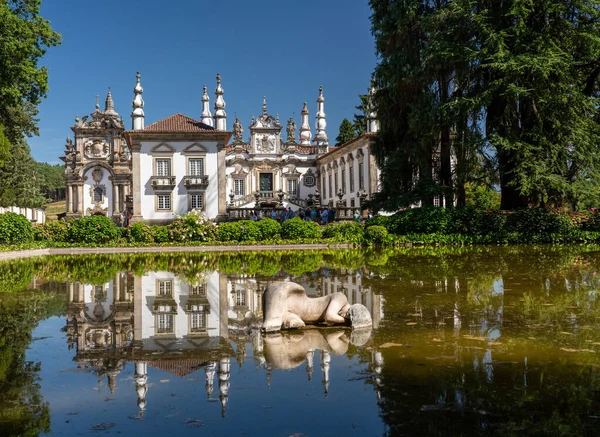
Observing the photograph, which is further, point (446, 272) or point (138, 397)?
point (446, 272)

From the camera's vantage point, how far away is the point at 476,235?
21.1 m

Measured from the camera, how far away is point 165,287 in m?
9.61

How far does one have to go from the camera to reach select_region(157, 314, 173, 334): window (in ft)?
19.2

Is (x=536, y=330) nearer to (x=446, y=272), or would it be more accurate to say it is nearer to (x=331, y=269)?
(x=446, y=272)

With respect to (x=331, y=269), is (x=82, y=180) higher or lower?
higher

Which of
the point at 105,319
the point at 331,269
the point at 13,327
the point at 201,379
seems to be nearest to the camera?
the point at 201,379

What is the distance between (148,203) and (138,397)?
2981 cm

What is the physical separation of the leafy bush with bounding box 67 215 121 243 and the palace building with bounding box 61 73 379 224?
9.28 m

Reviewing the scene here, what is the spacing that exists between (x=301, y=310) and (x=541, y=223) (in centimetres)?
1725

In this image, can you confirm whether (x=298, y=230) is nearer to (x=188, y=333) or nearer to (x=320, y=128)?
(x=188, y=333)

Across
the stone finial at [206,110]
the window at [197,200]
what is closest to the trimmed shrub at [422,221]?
the window at [197,200]

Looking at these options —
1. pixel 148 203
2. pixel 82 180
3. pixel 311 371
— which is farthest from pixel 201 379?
pixel 82 180

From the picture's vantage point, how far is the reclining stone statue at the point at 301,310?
224 inches

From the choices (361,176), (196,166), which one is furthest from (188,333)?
(361,176)
